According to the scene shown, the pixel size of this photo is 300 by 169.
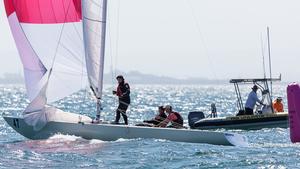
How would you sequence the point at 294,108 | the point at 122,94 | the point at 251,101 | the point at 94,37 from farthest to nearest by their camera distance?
the point at 251,101 < the point at 122,94 < the point at 94,37 < the point at 294,108

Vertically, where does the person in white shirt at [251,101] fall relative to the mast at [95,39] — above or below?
below

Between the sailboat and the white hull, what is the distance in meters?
0.03

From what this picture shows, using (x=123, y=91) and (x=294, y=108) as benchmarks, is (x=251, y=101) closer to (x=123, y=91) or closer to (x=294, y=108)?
(x=123, y=91)

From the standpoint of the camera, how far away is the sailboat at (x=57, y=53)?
20641 mm

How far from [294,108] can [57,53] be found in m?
5.90

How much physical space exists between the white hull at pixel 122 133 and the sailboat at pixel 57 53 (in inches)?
1.2

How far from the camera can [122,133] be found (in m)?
19.8

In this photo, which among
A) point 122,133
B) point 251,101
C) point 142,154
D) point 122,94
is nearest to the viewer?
point 142,154

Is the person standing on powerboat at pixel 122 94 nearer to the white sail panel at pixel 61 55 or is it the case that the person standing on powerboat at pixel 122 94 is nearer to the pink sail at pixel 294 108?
the white sail panel at pixel 61 55

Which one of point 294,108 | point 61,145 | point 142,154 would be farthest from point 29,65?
point 294,108

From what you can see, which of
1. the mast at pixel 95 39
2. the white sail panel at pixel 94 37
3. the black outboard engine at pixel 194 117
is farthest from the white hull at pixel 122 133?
the black outboard engine at pixel 194 117

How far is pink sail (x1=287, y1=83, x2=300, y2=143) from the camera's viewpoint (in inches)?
736

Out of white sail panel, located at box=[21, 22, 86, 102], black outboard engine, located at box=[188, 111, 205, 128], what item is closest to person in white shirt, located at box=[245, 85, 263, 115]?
black outboard engine, located at box=[188, 111, 205, 128]

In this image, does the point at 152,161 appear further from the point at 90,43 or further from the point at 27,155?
the point at 90,43
